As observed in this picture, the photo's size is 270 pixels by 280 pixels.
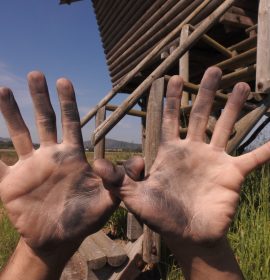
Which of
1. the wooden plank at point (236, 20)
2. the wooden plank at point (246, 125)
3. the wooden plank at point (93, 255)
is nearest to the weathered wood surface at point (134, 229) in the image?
the wooden plank at point (93, 255)

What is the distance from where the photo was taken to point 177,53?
3.29 meters

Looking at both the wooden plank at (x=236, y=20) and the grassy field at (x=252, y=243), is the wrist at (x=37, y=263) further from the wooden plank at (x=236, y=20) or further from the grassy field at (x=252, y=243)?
the wooden plank at (x=236, y=20)

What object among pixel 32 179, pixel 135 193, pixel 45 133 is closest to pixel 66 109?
pixel 45 133

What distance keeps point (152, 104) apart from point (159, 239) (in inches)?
42.7

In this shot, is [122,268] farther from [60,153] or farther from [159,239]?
[60,153]

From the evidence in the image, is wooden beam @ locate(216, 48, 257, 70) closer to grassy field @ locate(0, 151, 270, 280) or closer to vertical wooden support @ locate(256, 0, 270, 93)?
vertical wooden support @ locate(256, 0, 270, 93)

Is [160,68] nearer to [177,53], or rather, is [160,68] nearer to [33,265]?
[177,53]

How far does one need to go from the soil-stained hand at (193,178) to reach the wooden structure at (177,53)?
0.66 metres

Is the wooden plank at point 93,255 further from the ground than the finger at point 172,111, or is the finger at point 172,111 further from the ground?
the finger at point 172,111

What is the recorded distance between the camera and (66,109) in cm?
127

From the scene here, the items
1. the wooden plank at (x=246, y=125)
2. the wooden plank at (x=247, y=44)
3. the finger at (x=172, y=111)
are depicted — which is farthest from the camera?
the wooden plank at (x=247, y=44)

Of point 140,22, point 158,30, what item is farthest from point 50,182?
point 140,22

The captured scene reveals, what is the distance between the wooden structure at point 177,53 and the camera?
2.85 metres

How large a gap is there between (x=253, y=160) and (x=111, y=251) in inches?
70.5
